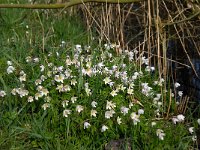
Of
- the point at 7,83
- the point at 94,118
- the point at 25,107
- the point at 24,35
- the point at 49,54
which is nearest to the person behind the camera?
the point at 94,118

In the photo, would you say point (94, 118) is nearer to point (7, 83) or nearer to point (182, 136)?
point (182, 136)

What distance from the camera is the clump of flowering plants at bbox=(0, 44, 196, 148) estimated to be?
2840 mm

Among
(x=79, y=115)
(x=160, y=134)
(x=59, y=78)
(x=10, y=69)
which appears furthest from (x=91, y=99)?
(x=10, y=69)

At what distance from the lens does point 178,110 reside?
3359mm

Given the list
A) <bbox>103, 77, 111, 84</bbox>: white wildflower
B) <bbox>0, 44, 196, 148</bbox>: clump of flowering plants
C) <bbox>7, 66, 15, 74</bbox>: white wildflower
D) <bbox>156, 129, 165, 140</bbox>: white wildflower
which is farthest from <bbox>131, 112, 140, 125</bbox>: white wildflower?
<bbox>7, 66, 15, 74</bbox>: white wildflower

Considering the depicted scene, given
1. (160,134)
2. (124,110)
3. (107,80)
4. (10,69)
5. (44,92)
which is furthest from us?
(10,69)

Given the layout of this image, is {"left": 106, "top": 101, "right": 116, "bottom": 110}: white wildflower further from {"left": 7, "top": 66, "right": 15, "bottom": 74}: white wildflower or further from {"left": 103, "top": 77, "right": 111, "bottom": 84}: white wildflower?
{"left": 7, "top": 66, "right": 15, "bottom": 74}: white wildflower

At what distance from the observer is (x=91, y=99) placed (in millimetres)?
3004

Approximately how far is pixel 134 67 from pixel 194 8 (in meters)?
0.76

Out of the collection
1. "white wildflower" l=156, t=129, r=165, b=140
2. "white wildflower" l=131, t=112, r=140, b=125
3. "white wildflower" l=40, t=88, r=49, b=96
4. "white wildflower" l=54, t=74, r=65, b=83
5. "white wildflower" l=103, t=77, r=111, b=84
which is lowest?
"white wildflower" l=156, t=129, r=165, b=140

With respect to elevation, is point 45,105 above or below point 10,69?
below

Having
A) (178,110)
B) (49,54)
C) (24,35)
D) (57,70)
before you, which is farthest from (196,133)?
(24,35)

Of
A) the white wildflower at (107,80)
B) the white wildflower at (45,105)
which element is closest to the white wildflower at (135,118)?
the white wildflower at (107,80)

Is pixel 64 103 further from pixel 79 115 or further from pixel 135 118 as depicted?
pixel 135 118
